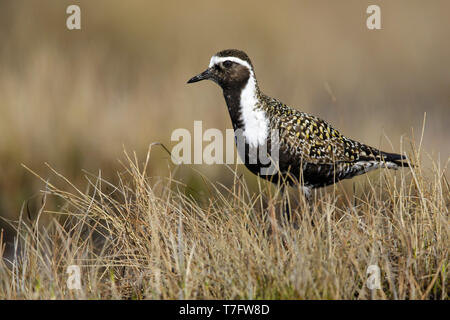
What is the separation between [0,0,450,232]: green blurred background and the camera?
912 cm

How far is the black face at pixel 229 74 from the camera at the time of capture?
5980mm

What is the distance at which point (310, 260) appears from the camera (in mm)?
3969

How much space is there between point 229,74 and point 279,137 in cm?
75

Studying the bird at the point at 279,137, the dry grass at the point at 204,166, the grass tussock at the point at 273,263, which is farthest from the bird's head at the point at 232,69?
the grass tussock at the point at 273,263

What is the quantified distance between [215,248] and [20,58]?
23.1 ft

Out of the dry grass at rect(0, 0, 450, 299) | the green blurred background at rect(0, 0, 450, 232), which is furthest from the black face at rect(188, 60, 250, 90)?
the green blurred background at rect(0, 0, 450, 232)

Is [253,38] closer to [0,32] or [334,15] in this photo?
[334,15]

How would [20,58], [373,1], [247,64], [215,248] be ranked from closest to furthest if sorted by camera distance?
[215,248] < [247,64] < [20,58] < [373,1]

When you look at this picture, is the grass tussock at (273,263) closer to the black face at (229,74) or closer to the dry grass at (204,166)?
the dry grass at (204,166)

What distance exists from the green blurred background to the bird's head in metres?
2.39

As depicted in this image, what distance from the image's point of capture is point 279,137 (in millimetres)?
5820

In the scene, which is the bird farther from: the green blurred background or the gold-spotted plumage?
the green blurred background

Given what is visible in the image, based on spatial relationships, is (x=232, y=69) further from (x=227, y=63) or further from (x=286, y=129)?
(x=286, y=129)
